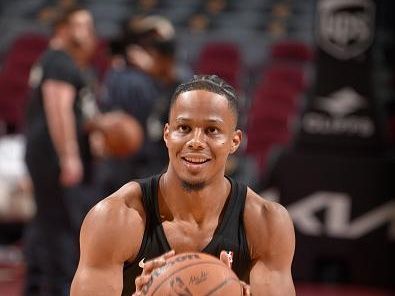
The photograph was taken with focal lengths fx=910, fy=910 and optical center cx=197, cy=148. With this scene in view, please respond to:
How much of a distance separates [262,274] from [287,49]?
684 centimetres

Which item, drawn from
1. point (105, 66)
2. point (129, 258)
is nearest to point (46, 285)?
point (129, 258)

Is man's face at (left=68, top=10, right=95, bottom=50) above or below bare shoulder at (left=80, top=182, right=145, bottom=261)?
above

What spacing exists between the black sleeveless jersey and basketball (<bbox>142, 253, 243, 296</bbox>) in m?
0.19

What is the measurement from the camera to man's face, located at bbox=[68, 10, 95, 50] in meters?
4.79

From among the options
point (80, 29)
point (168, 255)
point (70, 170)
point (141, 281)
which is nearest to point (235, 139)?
point (168, 255)

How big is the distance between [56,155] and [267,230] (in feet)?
7.30

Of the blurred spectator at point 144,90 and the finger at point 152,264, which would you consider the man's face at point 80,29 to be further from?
the finger at point 152,264

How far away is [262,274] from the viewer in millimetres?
2740

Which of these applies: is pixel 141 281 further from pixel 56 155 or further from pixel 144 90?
pixel 144 90

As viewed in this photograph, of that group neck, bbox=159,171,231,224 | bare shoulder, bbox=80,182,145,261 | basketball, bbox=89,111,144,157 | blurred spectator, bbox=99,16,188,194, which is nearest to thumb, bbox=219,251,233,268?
neck, bbox=159,171,231,224

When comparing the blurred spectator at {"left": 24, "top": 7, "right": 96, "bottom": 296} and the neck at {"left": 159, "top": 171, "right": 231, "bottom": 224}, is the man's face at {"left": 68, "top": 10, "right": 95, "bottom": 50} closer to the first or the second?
the blurred spectator at {"left": 24, "top": 7, "right": 96, "bottom": 296}

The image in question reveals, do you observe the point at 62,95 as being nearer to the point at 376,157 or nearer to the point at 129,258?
the point at 129,258

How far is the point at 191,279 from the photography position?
8.11 feet

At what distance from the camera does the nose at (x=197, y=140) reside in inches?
102
